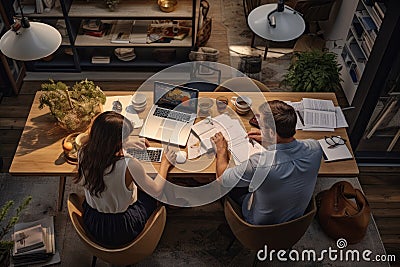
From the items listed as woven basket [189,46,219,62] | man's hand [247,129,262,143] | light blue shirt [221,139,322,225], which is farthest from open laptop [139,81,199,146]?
woven basket [189,46,219,62]

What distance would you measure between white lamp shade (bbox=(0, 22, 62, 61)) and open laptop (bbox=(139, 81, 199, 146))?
33.3 inches

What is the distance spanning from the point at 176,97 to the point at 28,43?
1051 millimetres

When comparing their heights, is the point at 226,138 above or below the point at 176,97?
below

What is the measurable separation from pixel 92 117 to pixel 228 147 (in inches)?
39.2

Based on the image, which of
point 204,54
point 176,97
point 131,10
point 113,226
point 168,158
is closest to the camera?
point 113,226

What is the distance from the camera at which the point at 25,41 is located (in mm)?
2643

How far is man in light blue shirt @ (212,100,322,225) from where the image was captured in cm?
260

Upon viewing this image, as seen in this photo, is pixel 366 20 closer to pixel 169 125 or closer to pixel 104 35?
pixel 169 125

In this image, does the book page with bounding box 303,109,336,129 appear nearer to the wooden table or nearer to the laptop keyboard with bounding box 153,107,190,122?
the wooden table

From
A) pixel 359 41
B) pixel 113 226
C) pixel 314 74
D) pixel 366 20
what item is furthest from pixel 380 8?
pixel 113 226

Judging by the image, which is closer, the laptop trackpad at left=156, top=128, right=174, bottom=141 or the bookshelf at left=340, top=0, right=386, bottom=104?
the laptop trackpad at left=156, top=128, right=174, bottom=141

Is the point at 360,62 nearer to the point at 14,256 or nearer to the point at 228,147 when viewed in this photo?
the point at 228,147

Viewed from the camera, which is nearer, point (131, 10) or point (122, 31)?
point (131, 10)

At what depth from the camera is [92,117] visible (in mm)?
3252
